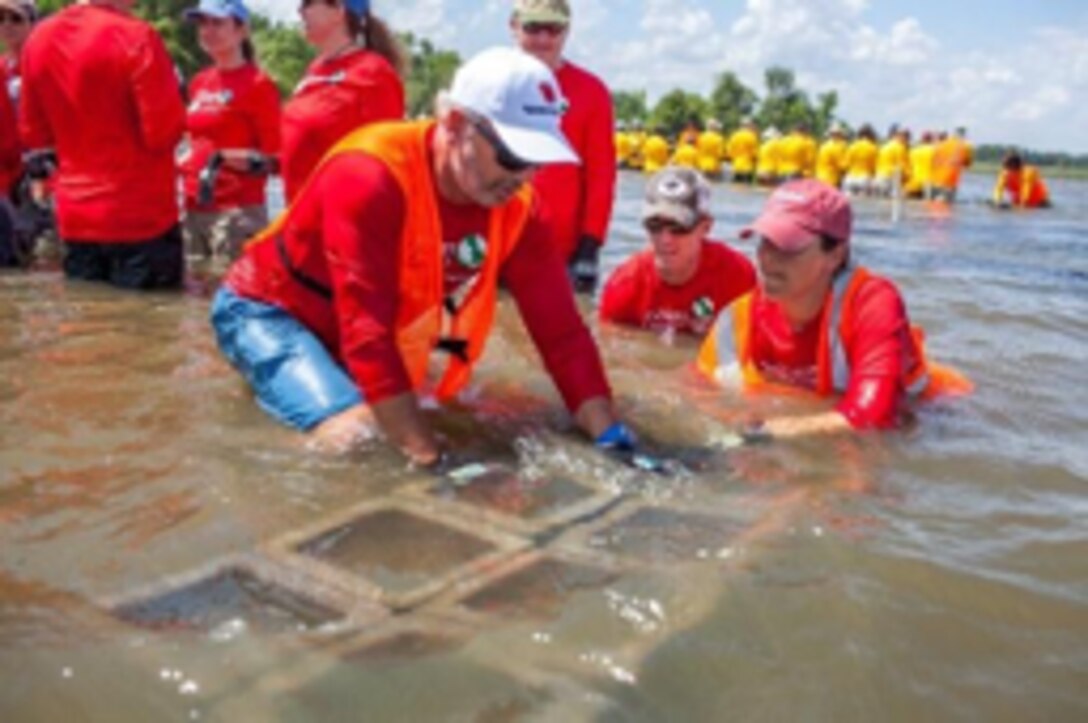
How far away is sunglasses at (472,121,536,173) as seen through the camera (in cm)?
289

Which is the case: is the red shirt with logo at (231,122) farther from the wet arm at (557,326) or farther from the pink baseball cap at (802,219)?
the pink baseball cap at (802,219)

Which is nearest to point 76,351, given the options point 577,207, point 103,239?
point 103,239

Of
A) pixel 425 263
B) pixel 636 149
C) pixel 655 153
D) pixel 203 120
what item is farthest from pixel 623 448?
pixel 636 149

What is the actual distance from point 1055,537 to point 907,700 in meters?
1.18

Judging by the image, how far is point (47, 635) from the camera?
6.71 feet

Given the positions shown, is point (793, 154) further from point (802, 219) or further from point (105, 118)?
point (802, 219)

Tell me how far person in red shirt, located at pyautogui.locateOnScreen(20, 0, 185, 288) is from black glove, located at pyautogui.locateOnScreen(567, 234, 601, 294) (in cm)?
209

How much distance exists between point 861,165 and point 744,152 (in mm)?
3703

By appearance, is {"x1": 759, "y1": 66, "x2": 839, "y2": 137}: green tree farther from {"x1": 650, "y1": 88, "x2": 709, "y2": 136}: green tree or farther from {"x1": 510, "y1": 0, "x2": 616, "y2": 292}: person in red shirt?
{"x1": 510, "y1": 0, "x2": 616, "y2": 292}: person in red shirt

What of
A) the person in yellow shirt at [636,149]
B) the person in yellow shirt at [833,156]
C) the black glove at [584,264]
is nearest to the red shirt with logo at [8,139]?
the black glove at [584,264]

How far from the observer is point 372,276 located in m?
3.10

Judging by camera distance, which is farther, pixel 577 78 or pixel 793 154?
pixel 793 154

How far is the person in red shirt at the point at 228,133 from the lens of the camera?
5852 millimetres

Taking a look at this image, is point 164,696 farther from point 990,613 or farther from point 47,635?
point 990,613
